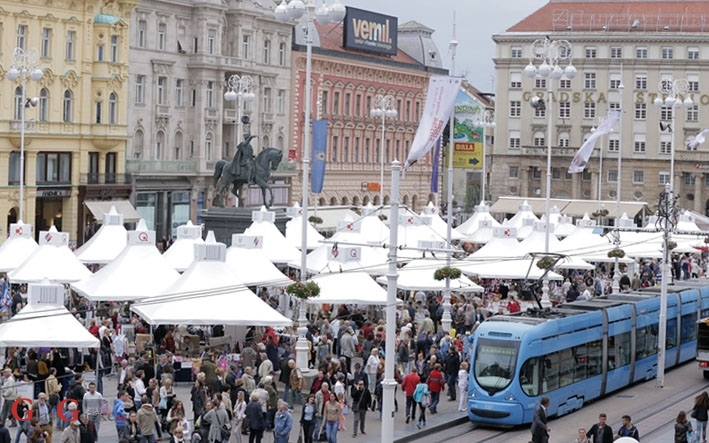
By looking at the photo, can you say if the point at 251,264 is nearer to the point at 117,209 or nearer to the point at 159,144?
the point at 117,209

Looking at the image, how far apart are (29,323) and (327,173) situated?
6674 centimetres

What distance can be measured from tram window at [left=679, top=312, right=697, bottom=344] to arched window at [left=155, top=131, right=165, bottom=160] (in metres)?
41.9

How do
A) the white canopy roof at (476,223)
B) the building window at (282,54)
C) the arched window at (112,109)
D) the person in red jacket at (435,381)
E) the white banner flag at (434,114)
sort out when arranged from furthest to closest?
the building window at (282,54) < the arched window at (112,109) < the white canopy roof at (476,223) < the white banner flag at (434,114) < the person in red jacket at (435,381)

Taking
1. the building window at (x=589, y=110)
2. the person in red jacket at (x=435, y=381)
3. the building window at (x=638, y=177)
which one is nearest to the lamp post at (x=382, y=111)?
the building window at (x=589, y=110)

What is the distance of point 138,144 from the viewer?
7612cm

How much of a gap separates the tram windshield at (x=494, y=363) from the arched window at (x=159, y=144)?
48945 mm

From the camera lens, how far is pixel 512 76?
390 ft

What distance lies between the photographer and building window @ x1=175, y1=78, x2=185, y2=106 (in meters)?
79.1

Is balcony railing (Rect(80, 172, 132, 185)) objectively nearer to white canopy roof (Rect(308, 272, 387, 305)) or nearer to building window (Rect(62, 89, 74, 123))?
building window (Rect(62, 89, 74, 123))

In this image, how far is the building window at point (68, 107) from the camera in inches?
2717

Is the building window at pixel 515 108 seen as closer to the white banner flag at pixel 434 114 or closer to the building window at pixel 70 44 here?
the building window at pixel 70 44

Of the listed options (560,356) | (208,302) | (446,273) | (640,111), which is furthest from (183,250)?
(640,111)

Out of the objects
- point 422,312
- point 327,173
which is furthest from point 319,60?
point 422,312

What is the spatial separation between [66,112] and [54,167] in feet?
8.84
